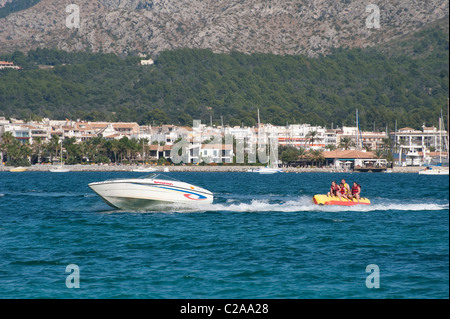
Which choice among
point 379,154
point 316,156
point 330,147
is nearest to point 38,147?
point 316,156

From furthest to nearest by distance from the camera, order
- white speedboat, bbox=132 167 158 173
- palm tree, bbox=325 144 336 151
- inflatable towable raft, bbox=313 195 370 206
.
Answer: palm tree, bbox=325 144 336 151
white speedboat, bbox=132 167 158 173
inflatable towable raft, bbox=313 195 370 206

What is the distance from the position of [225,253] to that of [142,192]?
1268 cm

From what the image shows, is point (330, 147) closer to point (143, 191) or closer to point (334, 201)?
point (334, 201)

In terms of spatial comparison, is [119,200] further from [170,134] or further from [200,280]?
[170,134]

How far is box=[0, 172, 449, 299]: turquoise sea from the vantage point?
17984 mm

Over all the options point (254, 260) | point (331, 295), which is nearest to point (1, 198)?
point (254, 260)

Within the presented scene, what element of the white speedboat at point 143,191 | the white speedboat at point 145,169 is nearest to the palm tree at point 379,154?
the white speedboat at point 145,169

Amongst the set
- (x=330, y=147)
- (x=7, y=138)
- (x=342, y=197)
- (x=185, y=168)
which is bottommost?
(x=185, y=168)

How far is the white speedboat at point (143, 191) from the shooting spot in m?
35.2

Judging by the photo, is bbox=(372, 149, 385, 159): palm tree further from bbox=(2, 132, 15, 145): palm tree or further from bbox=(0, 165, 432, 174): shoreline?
bbox=(2, 132, 15, 145): palm tree

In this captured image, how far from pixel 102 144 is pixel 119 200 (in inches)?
5213

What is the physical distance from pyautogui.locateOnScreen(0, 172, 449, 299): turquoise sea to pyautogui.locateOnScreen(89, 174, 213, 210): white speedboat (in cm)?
81

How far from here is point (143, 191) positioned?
35344 millimetres

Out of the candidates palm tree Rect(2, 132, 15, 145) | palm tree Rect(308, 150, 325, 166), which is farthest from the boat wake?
palm tree Rect(2, 132, 15, 145)
